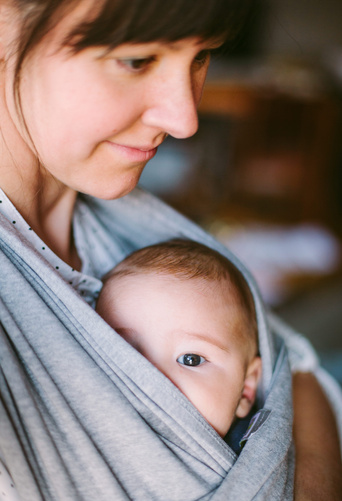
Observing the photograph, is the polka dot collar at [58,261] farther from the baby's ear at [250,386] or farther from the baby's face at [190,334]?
the baby's ear at [250,386]

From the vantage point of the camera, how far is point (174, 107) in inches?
31.7

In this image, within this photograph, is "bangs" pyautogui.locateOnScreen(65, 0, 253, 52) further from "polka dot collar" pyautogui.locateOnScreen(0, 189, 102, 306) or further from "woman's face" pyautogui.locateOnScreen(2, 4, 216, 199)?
"polka dot collar" pyautogui.locateOnScreen(0, 189, 102, 306)

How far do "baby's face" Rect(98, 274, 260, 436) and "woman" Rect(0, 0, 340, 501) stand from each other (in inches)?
5.5

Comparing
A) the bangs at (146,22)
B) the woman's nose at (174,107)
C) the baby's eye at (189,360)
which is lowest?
the baby's eye at (189,360)

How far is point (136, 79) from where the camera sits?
0.76 m

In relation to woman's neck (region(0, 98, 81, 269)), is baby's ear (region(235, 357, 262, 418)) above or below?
below

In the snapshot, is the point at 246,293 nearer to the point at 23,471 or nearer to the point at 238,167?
the point at 23,471

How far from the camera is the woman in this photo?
2.21 feet

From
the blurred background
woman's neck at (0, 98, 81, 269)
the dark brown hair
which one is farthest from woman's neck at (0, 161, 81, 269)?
the blurred background

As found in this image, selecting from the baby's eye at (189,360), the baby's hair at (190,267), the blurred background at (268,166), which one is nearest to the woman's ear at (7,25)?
the baby's hair at (190,267)

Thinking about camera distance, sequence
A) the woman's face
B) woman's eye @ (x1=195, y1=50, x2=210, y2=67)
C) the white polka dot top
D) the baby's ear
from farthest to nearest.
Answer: the baby's ear, woman's eye @ (x1=195, y1=50, x2=210, y2=67), the woman's face, the white polka dot top

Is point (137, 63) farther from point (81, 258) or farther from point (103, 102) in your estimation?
point (81, 258)

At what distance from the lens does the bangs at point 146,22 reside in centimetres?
67

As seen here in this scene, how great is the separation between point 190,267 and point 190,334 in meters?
0.15
